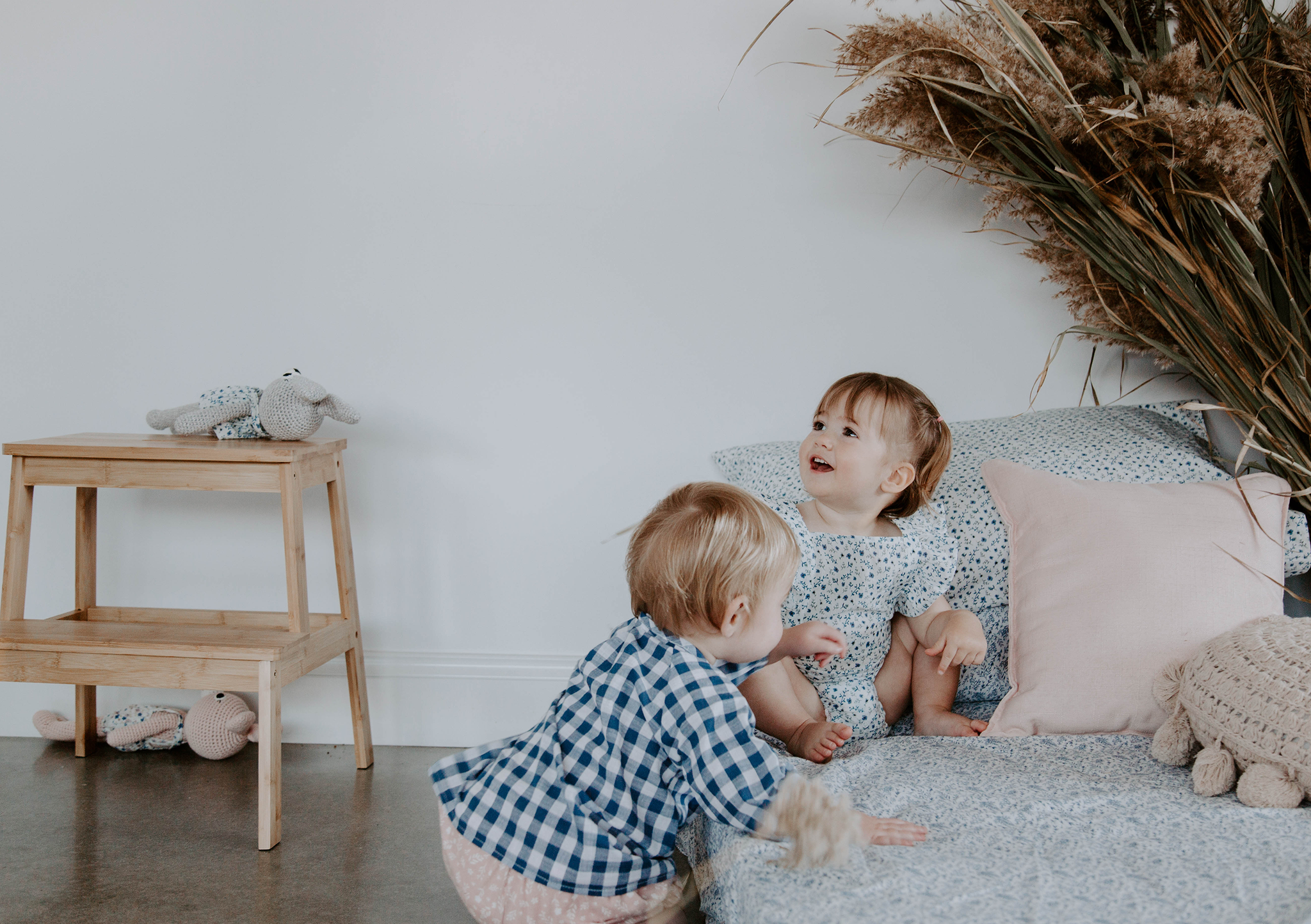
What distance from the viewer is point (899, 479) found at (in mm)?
1409

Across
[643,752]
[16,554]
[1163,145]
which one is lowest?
[16,554]

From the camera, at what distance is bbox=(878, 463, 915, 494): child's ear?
1404mm

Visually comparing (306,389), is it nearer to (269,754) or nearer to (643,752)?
(269,754)

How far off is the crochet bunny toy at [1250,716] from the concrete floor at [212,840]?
0.71 meters

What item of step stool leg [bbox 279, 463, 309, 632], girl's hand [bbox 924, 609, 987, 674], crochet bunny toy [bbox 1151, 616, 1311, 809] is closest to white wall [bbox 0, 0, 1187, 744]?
step stool leg [bbox 279, 463, 309, 632]

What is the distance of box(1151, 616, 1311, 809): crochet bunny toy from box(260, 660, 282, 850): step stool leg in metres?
1.32

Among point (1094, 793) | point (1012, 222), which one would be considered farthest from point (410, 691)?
point (1012, 222)

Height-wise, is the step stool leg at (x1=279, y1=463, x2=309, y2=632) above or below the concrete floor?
above

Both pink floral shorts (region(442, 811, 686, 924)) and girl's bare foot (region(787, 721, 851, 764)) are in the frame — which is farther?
girl's bare foot (region(787, 721, 851, 764))

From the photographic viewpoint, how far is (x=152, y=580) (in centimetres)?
205

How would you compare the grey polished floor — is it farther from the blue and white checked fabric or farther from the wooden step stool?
the blue and white checked fabric

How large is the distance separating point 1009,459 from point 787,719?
575mm

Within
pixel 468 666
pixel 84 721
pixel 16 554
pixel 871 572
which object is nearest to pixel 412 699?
pixel 468 666

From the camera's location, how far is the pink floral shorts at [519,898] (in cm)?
102
